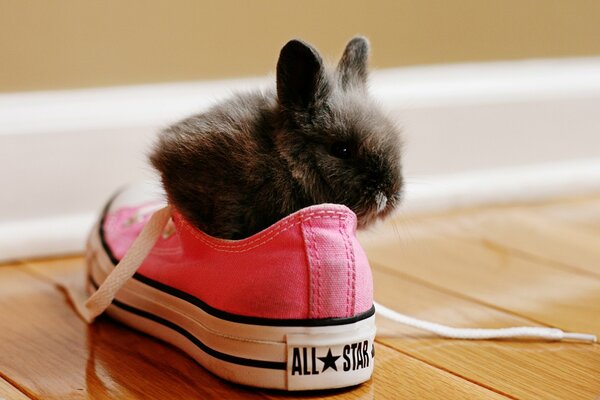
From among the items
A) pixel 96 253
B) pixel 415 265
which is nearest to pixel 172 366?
pixel 96 253

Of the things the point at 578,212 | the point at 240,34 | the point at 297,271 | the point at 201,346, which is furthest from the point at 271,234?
the point at 578,212

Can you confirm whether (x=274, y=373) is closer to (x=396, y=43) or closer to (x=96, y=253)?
(x=96, y=253)

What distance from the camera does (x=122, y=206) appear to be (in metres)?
1.13

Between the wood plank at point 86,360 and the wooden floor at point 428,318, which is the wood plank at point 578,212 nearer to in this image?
the wooden floor at point 428,318

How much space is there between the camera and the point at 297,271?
2.59ft

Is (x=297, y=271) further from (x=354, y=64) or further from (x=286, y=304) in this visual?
(x=354, y=64)

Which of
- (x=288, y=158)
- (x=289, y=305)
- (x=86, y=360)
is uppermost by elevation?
(x=288, y=158)

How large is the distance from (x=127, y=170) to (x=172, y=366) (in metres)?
0.53

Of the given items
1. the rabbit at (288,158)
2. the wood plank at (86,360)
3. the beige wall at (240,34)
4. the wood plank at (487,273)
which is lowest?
the wood plank at (86,360)

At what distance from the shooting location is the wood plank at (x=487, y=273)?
1063 mm

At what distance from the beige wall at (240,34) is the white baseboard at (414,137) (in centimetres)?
3

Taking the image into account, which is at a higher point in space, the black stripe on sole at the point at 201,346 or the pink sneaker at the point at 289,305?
the pink sneaker at the point at 289,305

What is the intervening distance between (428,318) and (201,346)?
29cm

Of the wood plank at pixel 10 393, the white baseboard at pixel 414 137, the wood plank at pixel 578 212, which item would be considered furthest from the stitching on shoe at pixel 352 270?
the wood plank at pixel 578 212
